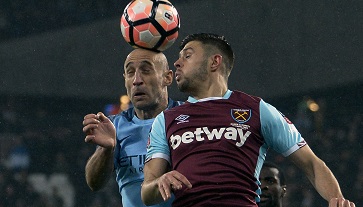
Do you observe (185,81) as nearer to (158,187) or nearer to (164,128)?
(164,128)

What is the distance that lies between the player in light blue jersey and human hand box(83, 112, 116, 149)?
4.1 inches

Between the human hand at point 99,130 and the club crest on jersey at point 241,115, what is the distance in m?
0.78

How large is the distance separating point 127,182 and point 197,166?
108cm

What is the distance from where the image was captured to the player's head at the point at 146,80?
4918 millimetres

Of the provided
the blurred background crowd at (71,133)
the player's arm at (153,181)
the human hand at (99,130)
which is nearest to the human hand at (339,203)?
the player's arm at (153,181)

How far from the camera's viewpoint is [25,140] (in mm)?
17688

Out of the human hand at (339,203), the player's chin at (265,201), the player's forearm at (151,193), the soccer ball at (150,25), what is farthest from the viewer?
the player's chin at (265,201)

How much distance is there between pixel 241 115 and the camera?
407 cm

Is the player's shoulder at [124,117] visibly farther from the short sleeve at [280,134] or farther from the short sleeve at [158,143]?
the short sleeve at [280,134]

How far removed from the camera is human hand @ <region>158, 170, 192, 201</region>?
3559 millimetres

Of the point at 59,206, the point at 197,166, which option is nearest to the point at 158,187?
the point at 197,166

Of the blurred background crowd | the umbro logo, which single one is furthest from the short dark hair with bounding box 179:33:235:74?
the blurred background crowd

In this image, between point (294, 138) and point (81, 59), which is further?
point (81, 59)

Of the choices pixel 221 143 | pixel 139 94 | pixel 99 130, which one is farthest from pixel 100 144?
pixel 221 143
